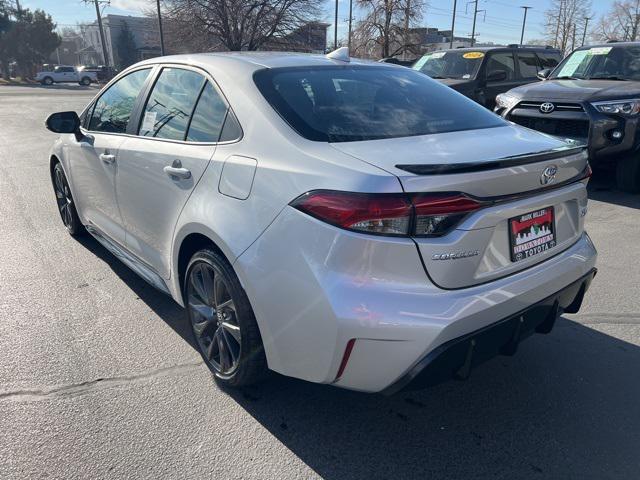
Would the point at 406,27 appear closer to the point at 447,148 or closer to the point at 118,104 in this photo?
the point at 118,104

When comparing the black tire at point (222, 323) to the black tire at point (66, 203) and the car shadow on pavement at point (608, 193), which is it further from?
the car shadow on pavement at point (608, 193)

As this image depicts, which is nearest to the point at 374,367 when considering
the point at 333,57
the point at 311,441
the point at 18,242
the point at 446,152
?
the point at 311,441

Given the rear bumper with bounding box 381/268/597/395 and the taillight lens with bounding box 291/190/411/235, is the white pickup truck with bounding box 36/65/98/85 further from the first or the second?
the rear bumper with bounding box 381/268/597/395

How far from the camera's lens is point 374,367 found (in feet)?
6.57

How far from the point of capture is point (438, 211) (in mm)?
1924

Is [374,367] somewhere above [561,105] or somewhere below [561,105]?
below

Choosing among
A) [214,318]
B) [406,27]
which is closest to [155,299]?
[214,318]

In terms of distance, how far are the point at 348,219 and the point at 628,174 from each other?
5924mm

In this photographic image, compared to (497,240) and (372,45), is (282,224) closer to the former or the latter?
(497,240)

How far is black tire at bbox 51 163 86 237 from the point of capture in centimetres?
485

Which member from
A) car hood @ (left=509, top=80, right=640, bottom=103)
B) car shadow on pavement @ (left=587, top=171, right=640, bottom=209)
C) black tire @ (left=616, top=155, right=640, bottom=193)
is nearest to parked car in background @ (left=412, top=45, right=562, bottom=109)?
car hood @ (left=509, top=80, right=640, bottom=103)

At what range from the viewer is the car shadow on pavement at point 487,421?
2.22m

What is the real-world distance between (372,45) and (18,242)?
1610 inches

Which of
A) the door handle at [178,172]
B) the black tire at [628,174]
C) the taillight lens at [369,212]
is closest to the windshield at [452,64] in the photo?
the black tire at [628,174]
